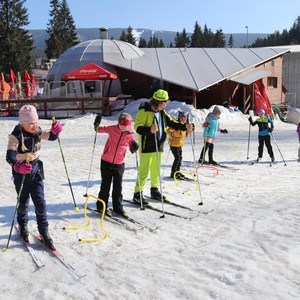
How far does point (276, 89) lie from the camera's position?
32.3 metres

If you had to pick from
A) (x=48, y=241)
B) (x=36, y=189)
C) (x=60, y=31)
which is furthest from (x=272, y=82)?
(x=60, y=31)

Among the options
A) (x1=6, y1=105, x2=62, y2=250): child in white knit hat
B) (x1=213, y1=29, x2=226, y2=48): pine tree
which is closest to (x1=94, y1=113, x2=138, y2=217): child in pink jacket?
(x1=6, y1=105, x2=62, y2=250): child in white knit hat

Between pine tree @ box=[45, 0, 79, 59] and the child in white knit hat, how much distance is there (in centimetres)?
6862

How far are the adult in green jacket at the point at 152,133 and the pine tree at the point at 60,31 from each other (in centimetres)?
6714

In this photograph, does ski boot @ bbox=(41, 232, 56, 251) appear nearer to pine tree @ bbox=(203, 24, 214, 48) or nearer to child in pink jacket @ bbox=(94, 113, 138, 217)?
child in pink jacket @ bbox=(94, 113, 138, 217)

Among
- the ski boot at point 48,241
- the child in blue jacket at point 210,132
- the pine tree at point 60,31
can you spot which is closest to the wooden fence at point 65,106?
the child in blue jacket at point 210,132

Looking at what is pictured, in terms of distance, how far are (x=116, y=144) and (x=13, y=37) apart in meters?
55.8

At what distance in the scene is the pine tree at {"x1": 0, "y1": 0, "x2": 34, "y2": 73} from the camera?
180 feet

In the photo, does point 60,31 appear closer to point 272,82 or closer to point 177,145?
point 272,82

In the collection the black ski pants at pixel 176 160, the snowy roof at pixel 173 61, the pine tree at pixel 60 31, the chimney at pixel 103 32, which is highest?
the pine tree at pixel 60 31

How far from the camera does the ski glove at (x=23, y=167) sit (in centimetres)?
440

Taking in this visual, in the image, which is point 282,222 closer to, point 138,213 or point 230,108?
point 138,213

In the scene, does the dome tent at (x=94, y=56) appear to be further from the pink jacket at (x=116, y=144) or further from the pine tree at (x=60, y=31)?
the pine tree at (x=60, y=31)

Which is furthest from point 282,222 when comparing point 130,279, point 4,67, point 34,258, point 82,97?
point 4,67
